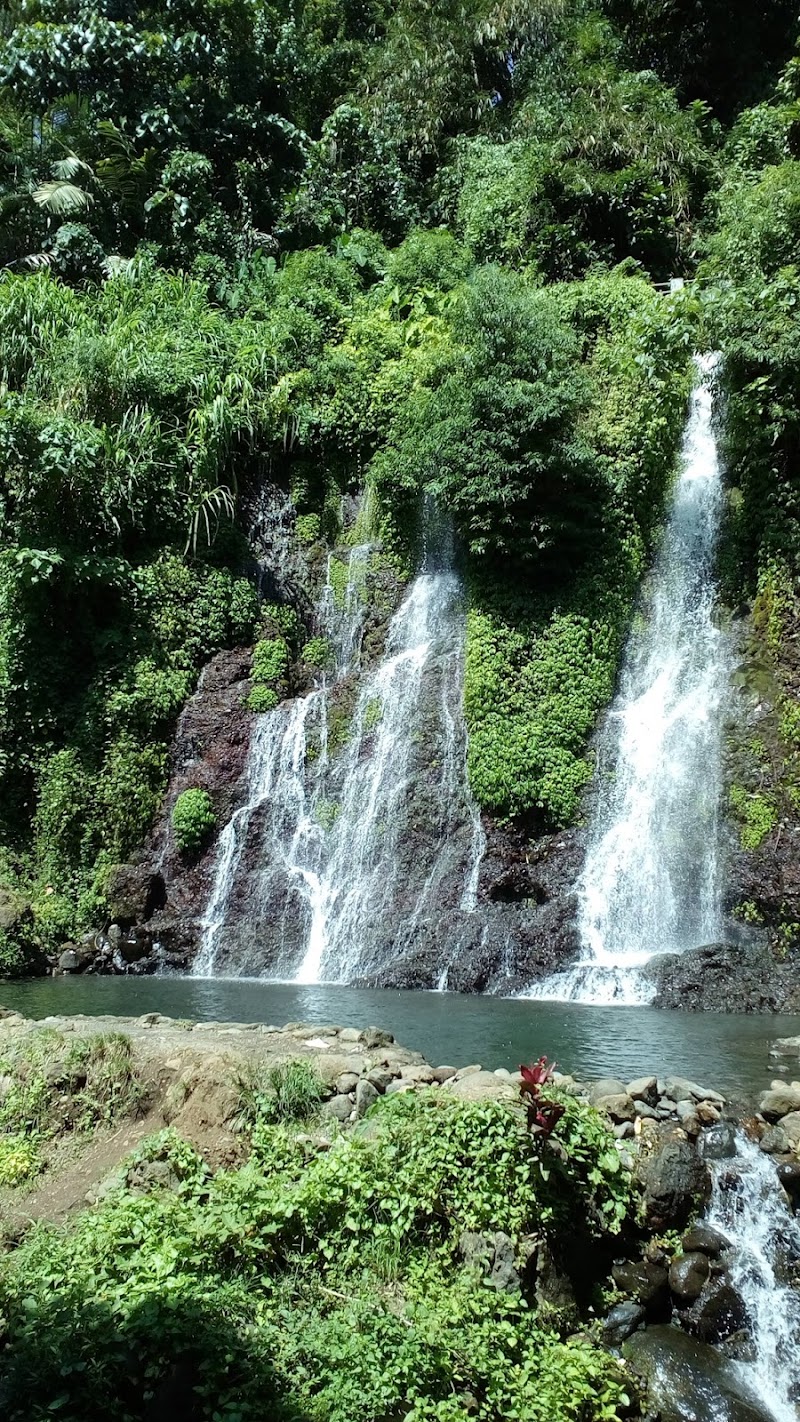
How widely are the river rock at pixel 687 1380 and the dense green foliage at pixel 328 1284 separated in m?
0.24

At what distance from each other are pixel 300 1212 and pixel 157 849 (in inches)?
429

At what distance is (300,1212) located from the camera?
15.4 feet

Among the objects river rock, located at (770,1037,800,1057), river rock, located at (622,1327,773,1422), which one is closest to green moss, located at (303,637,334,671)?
river rock, located at (770,1037,800,1057)

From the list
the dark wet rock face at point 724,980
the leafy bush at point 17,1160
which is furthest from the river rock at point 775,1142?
the dark wet rock face at point 724,980

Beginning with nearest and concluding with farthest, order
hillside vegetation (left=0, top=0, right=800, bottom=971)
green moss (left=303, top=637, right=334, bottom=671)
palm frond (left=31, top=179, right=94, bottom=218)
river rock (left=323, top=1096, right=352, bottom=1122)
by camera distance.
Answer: river rock (left=323, top=1096, right=352, bottom=1122)
hillside vegetation (left=0, top=0, right=800, bottom=971)
green moss (left=303, top=637, right=334, bottom=671)
palm frond (left=31, top=179, right=94, bottom=218)

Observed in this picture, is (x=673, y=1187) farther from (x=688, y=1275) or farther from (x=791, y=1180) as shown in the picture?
(x=791, y=1180)

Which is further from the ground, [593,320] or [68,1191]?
[593,320]

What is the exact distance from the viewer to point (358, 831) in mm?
14289

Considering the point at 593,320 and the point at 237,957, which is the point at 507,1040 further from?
the point at 593,320

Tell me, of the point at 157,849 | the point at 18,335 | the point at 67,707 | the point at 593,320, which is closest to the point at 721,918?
the point at 157,849

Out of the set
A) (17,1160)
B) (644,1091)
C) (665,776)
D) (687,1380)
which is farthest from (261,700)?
(687,1380)

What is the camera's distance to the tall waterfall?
43.3 ft

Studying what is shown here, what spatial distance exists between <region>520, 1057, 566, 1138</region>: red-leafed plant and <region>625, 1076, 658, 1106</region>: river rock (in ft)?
4.02

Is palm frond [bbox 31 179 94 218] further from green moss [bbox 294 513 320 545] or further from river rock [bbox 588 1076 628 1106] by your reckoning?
river rock [bbox 588 1076 628 1106]
